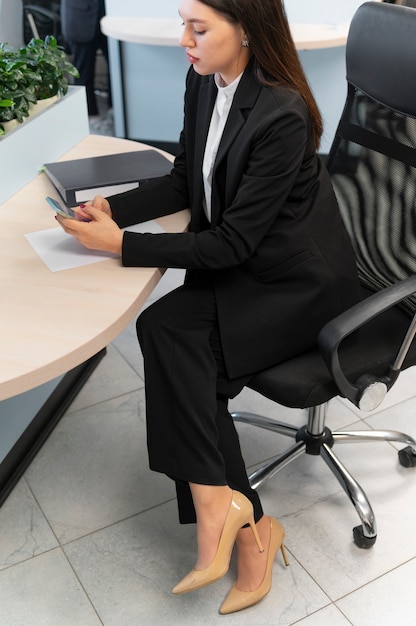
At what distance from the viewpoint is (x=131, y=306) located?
→ 1.36 metres

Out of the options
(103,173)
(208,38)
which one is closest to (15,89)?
(103,173)

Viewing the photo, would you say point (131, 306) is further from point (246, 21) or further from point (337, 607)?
point (337, 607)

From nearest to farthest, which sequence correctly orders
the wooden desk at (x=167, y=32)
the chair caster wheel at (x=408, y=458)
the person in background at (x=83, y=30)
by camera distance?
the chair caster wheel at (x=408, y=458), the wooden desk at (x=167, y=32), the person in background at (x=83, y=30)

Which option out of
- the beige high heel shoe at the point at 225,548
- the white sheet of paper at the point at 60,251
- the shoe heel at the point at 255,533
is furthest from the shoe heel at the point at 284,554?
the white sheet of paper at the point at 60,251

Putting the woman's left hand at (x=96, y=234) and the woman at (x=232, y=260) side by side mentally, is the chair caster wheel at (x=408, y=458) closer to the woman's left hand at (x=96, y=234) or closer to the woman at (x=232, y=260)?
the woman at (x=232, y=260)

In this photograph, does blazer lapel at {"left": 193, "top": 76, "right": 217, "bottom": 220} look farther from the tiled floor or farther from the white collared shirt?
the tiled floor

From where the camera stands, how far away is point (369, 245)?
70.8 inches

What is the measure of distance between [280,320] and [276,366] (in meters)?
0.10

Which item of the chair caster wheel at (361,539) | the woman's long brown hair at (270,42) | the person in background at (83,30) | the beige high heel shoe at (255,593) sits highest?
the woman's long brown hair at (270,42)

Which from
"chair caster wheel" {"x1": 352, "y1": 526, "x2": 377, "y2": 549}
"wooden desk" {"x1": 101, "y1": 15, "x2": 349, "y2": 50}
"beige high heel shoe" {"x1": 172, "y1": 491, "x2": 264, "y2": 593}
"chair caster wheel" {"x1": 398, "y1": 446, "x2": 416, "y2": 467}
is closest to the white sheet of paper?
"beige high heel shoe" {"x1": 172, "y1": 491, "x2": 264, "y2": 593}

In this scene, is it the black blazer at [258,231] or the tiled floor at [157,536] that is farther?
the tiled floor at [157,536]

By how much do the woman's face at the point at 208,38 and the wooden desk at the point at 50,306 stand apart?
1.32 ft

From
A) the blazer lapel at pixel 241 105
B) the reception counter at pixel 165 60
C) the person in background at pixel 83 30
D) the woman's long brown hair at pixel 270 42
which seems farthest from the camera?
the person in background at pixel 83 30

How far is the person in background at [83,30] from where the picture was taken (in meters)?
3.99
